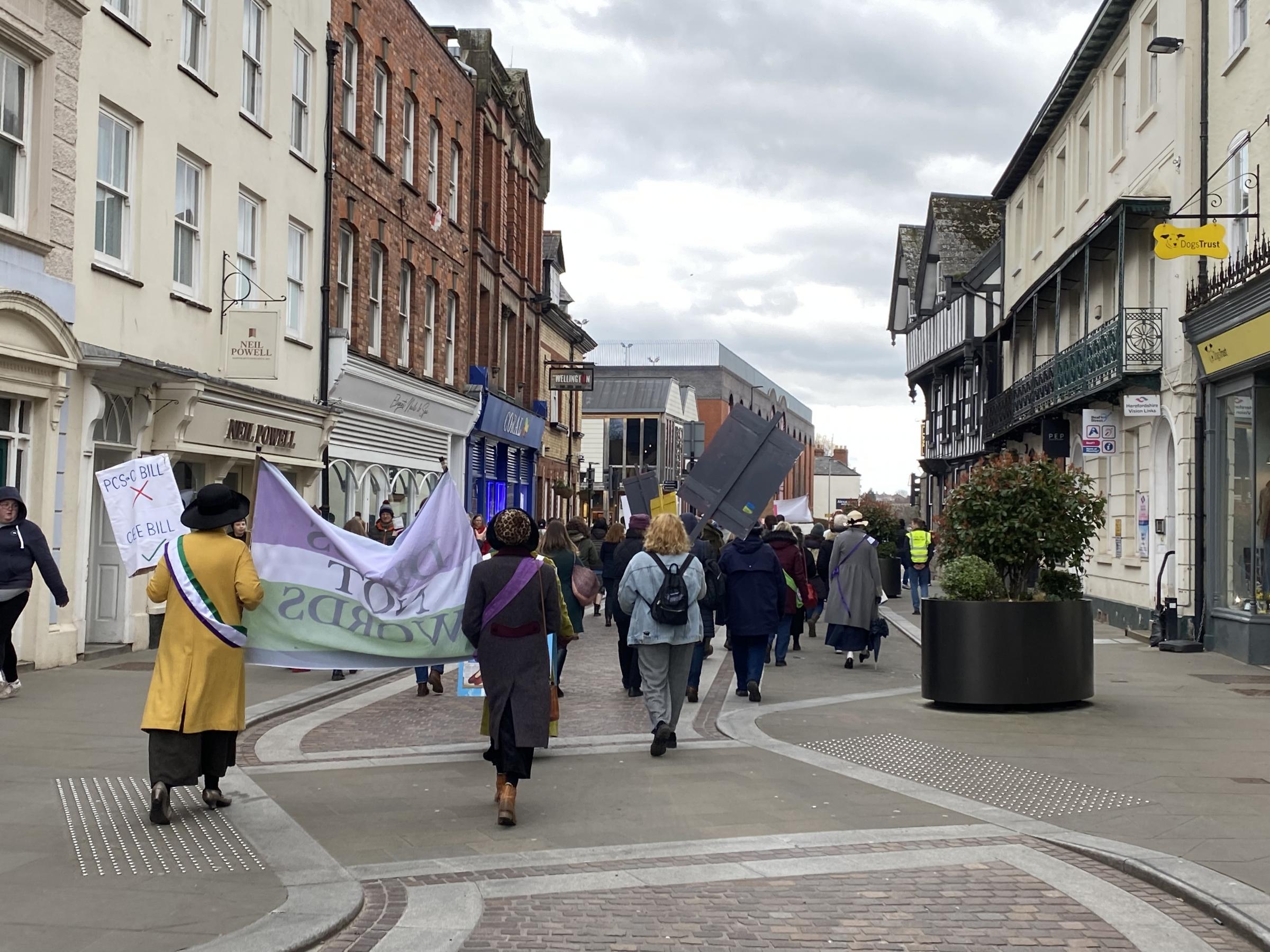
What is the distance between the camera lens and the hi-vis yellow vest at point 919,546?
24578mm

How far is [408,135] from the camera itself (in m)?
27.6

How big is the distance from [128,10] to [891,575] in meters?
20.8

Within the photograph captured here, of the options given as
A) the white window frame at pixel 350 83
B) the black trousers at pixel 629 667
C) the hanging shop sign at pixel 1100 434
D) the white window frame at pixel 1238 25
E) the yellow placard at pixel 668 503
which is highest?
A: the white window frame at pixel 350 83

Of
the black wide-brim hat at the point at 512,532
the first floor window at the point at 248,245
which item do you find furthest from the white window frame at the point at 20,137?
the black wide-brim hat at the point at 512,532

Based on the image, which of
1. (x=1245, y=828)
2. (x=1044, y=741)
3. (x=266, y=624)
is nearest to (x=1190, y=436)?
(x=1044, y=741)

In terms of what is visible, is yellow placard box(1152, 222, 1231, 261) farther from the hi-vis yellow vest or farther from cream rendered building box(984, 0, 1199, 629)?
the hi-vis yellow vest

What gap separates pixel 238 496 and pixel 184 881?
2367 mm

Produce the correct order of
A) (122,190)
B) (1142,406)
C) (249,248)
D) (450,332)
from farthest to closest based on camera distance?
(450,332)
(1142,406)
(249,248)
(122,190)

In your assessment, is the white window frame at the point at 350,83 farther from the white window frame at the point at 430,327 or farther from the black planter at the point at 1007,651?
the black planter at the point at 1007,651

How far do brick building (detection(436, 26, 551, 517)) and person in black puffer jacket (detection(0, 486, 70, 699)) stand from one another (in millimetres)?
20549

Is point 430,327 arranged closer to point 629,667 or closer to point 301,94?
point 301,94

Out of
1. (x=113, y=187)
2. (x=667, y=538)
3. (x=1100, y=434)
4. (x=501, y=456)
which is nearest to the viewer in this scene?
(x=667, y=538)

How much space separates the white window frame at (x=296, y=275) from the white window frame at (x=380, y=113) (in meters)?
3.76

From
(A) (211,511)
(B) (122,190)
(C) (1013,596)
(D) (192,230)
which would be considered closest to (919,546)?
(C) (1013,596)
